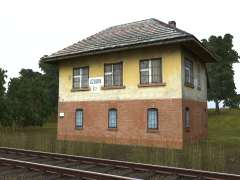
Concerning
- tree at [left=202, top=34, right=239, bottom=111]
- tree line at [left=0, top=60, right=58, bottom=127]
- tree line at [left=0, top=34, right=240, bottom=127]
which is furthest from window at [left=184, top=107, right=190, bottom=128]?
tree at [left=202, top=34, right=239, bottom=111]

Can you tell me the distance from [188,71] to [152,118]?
166 inches

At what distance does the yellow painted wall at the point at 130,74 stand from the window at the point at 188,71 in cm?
147

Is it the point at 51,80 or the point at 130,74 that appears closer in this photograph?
the point at 130,74

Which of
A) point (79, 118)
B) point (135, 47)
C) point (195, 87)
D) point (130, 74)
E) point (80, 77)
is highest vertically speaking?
point (135, 47)

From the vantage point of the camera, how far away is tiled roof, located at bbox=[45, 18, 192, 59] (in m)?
18.9

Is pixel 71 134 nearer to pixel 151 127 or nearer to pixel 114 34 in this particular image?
pixel 151 127

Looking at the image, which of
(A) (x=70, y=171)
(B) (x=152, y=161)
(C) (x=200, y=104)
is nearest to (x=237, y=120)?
(C) (x=200, y=104)

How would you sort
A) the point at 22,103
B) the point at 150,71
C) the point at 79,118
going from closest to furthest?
1. the point at 150,71
2. the point at 79,118
3. the point at 22,103

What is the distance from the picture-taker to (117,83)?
21.1 metres

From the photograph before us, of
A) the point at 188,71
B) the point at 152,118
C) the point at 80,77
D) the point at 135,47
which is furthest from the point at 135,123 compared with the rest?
the point at 80,77

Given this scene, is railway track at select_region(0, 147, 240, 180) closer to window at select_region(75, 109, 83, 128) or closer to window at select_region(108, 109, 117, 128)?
window at select_region(108, 109, 117, 128)

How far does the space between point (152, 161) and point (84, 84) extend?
1156cm

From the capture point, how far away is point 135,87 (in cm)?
1994

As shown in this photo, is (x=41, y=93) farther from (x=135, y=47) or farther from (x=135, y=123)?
(x=135, y=47)
